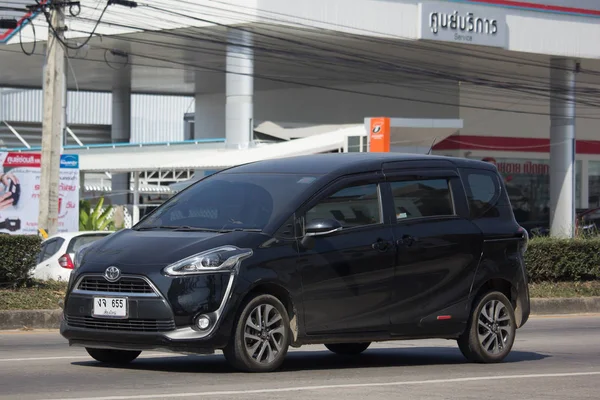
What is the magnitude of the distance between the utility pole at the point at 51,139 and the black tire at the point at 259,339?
14.7 metres

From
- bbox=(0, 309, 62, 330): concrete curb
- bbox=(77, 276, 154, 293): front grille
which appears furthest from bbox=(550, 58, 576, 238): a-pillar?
bbox=(77, 276, 154, 293): front grille

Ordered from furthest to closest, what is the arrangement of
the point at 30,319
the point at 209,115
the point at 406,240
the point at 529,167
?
the point at 209,115, the point at 529,167, the point at 30,319, the point at 406,240

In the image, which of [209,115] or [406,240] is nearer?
[406,240]

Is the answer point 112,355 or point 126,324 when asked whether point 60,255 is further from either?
point 126,324

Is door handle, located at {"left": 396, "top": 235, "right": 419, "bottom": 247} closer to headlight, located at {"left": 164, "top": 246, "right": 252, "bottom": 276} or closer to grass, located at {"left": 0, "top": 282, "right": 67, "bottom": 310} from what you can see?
headlight, located at {"left": 164, "top": 246, "right": 252, "bottom": 276}

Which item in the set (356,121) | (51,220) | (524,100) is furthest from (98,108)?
(51,220)

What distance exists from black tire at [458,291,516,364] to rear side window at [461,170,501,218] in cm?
78

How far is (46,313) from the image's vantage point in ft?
50.9

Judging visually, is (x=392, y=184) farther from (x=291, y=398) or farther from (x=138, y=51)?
(x=138, y=51)

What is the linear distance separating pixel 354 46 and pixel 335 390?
116ft

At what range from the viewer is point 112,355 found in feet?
33.0

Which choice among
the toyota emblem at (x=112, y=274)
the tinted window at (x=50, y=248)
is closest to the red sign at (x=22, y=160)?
the tinted window at (x=50, y=248)

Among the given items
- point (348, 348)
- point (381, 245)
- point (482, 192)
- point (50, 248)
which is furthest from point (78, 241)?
point (381, 245)

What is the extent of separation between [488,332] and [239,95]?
1237 inches
